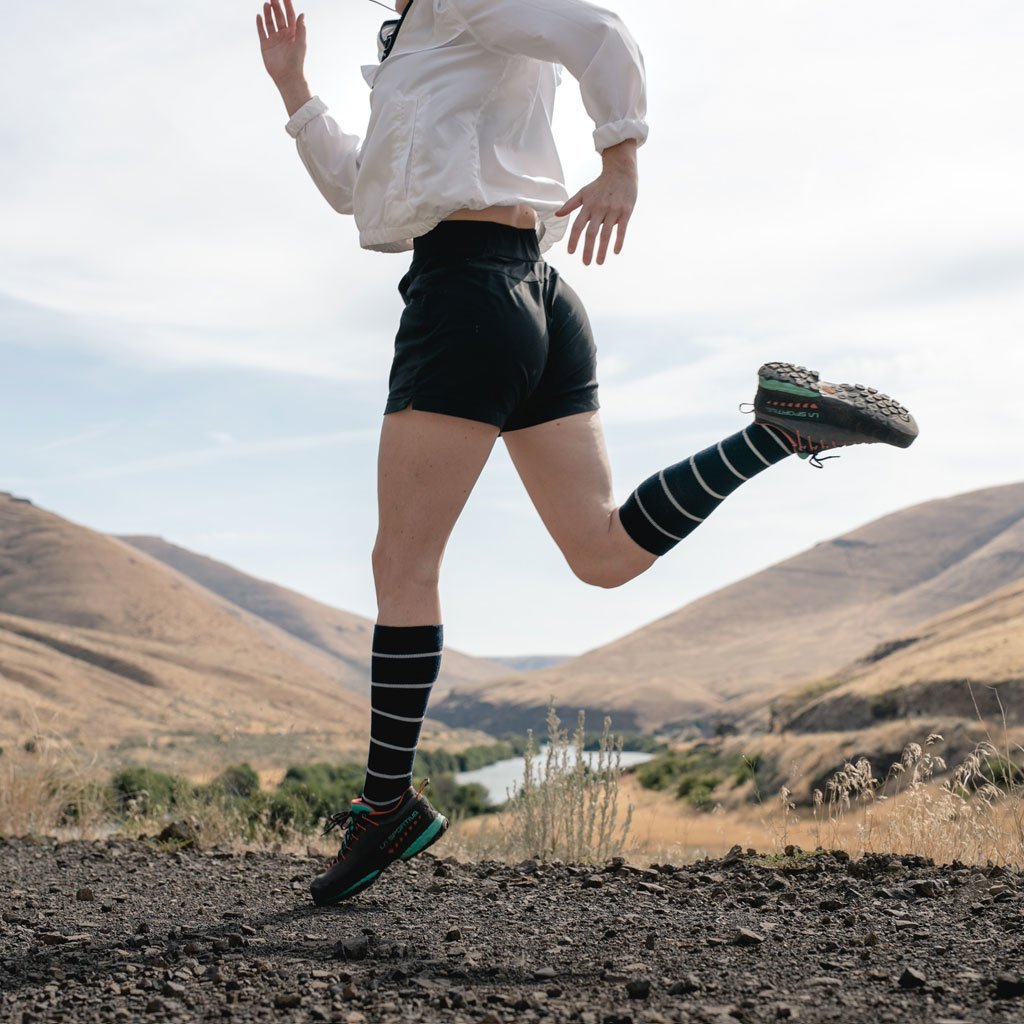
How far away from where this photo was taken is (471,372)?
8.63 ft

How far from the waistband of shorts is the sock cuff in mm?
898

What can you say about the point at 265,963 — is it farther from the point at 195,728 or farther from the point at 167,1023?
the point at 195,728

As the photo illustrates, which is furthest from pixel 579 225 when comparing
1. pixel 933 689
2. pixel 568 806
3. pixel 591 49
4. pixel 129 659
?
pixel 129 659

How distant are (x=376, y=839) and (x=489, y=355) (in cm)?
123

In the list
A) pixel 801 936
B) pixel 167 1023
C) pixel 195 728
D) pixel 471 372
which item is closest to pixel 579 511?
pixel 471 372

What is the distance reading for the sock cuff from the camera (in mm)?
2732

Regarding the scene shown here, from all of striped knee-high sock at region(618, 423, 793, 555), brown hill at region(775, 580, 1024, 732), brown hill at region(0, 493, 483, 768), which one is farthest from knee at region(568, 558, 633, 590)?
brown hill at region(0, 493, 483, 768)

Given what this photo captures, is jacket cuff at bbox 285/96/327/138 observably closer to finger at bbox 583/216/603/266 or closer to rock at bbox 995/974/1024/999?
finger at bbox 583/216/603/266

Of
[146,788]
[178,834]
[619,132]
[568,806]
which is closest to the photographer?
[619,132]

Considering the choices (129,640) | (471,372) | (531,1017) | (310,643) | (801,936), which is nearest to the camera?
(531,1017)

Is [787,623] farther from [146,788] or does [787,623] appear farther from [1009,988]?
[1009,988]

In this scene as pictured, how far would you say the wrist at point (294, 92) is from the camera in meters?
3.32

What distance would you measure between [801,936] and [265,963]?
1.11m

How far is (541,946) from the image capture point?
238 centimetres
